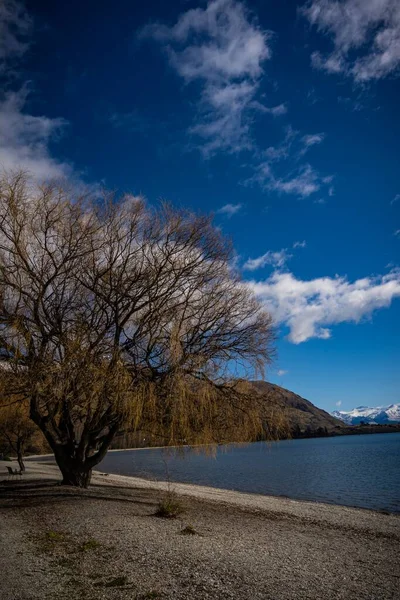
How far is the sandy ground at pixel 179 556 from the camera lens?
560 cm

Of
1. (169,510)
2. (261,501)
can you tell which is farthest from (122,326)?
(261,501)

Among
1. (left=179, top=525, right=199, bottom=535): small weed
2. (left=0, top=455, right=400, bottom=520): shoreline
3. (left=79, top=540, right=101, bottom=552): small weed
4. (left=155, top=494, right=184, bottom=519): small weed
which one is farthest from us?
(left=0, top=455, right=400, bottom=520): shoreline

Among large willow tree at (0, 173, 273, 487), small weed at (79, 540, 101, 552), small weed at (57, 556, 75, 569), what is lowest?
small weed at (79, 540, 101, 552)

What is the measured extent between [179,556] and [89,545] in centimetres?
170

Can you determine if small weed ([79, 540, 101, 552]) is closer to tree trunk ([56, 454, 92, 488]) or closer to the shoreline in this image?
the shoreline

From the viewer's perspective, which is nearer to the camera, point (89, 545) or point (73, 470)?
point (89, 545)

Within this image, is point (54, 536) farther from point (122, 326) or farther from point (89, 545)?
point (122, 326)

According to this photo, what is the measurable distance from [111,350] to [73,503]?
4432mm

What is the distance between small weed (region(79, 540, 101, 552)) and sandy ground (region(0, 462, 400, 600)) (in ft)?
0.06

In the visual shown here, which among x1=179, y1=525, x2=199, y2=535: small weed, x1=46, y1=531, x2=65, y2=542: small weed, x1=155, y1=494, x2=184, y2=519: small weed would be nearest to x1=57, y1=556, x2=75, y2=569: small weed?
x1=46, y1=531, x2=65, y2=542: small weed

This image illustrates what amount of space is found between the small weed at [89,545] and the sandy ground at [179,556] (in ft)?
0.06

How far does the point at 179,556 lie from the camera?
7125 mm

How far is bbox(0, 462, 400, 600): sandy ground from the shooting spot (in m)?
5.60

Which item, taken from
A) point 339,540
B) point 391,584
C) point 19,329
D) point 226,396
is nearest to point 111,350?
point 19,329
